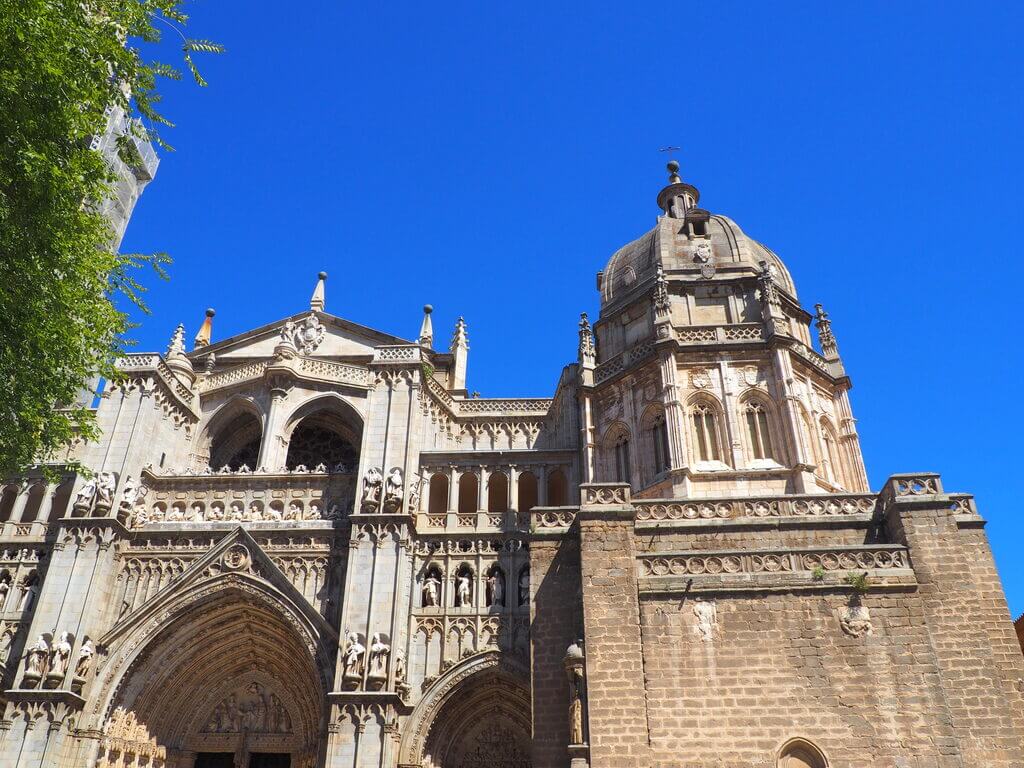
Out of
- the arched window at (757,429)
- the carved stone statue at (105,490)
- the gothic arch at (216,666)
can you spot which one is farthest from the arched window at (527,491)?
the carved stone statue at (105,490)

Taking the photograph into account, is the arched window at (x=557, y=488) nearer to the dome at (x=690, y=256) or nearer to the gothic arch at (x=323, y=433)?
the gothic arch at (x=323, y=433)

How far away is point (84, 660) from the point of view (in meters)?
20.8

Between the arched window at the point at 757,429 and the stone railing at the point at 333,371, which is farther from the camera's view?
the stone railing at the point at 333,371

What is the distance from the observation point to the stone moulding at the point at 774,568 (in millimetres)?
16203

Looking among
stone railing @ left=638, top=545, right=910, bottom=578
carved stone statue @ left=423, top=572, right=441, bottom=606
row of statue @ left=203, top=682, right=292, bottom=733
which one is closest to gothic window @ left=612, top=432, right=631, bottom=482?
carved stone statue @ left=423, top=572, right=441, bottom=606

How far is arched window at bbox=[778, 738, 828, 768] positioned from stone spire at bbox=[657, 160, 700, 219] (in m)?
23.7

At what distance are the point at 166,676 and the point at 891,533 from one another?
62.1 ft

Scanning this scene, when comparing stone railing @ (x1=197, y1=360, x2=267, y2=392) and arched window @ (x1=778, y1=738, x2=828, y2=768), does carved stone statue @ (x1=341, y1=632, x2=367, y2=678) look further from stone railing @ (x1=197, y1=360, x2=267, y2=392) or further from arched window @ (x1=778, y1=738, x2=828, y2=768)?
stone railing @ (x1=197, y1=360, x2=267, y2=392)

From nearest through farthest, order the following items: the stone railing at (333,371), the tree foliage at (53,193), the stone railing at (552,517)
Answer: the tree foliage at (53,193)
the stone railing at (552,517)
the stone railing at (333,371)

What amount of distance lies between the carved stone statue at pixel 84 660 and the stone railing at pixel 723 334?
18.8 meters

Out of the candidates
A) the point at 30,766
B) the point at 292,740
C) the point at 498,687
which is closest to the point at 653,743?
the point at 498,687

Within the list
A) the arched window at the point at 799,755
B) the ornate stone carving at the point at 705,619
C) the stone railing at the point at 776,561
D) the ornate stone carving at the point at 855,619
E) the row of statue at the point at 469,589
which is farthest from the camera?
the row of statue at the point at 469,589

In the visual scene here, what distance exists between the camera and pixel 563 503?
82.1 ft

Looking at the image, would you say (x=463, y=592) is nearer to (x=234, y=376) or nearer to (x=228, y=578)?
(x=228, y=578)
